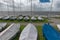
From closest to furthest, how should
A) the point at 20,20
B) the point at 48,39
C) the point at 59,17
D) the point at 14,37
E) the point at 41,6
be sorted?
the point at 48,39 < the point at 14,37 < the point at 20,20 < the point at 59,17 < the point at 41,6

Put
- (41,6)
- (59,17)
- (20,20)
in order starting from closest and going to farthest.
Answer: (20,20) < (59,17) < (41,6)

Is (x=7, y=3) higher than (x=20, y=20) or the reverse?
higher

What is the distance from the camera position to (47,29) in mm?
Answer: 8898

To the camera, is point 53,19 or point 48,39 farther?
point 53,19

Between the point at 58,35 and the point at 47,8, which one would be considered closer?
the point at 58,35

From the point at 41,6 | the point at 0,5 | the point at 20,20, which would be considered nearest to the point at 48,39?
the point at 20,20

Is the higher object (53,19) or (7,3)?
(7,3)

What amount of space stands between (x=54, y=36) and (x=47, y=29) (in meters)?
1.11

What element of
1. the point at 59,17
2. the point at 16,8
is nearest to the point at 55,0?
the point at 59,17

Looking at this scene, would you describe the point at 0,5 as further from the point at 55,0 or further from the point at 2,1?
the point at 55,0

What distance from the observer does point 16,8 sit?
56.9 feet

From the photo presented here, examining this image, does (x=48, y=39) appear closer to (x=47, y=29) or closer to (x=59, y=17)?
(x=47, y=29)

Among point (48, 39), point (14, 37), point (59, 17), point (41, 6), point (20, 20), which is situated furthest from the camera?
point (41, 6)

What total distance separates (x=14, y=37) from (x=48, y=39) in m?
2.12
